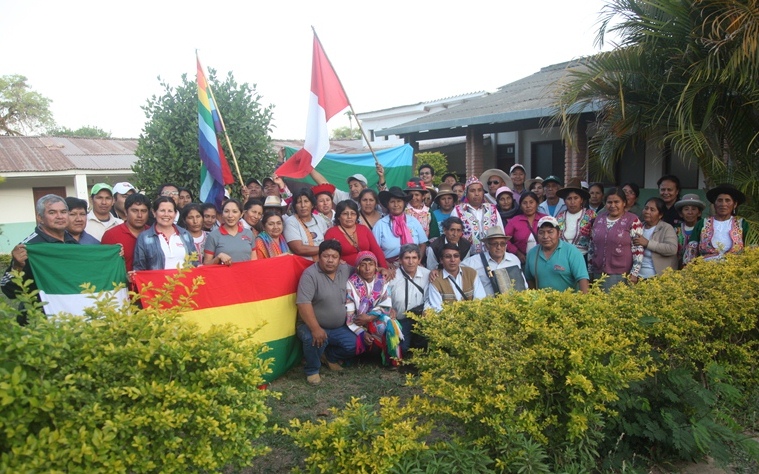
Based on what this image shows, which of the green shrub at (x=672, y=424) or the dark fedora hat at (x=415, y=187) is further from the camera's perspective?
the dark fedora hat at (x=415, y=187)

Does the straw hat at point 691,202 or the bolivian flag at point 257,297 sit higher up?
the straw hat at point 691,202

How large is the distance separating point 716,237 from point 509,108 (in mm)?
5774

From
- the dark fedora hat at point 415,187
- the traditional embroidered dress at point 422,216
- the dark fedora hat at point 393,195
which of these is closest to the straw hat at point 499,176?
the dark fedora hat at point 415,187

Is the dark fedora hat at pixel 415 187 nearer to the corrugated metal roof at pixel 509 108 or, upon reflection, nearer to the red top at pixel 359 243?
the red top at pixel 359 243

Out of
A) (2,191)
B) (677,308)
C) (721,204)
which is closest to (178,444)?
(677,308)

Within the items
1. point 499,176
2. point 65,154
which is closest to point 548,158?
point 499,176

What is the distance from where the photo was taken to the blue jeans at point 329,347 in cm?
531

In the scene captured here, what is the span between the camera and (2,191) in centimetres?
2000

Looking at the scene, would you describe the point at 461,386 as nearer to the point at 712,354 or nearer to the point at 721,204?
the point at 712,354

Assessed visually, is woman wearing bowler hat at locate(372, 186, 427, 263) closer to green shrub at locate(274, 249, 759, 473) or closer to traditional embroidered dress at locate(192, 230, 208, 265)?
traditional embroidered dress at locate(192, 230, 208, 265)

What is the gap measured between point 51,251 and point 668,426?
4567 millimetres

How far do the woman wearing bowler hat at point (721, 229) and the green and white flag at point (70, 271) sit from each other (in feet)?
17.7

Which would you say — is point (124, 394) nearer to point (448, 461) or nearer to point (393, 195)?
point (448, 461)

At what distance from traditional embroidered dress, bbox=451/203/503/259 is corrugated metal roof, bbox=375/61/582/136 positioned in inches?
136
